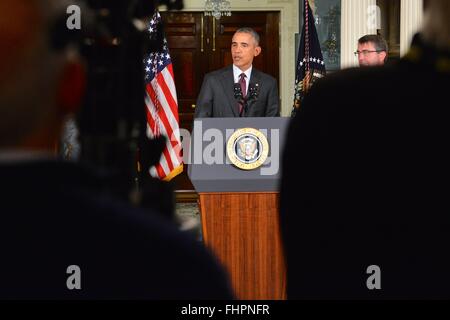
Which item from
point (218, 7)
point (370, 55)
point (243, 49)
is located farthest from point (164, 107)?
point (218, 7)

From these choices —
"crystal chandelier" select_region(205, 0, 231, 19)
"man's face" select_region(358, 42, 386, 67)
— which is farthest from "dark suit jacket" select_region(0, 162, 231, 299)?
"crystal chandelier" select_region(205, 0, 231, 19)

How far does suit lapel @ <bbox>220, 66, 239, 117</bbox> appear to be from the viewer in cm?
584

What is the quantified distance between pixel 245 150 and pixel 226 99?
120cm

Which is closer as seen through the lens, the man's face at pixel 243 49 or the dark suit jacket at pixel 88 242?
the dark suit jacket at pixel 88 242

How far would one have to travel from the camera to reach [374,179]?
4.55 ft

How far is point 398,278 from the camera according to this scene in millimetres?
1425

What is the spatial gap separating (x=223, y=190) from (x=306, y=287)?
10.7 ft

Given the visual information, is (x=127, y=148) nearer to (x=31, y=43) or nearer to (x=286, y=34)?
(x=31, y=43)

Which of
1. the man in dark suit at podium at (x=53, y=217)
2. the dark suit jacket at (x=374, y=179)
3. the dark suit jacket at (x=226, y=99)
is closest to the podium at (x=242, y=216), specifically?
the dark suit jacket at (x=226, y=99)

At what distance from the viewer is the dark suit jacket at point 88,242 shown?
766mm

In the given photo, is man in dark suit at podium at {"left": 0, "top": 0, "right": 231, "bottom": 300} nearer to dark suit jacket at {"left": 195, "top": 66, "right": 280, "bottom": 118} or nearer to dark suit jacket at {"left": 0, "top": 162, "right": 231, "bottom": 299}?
dark suit jacket at {"left": 0, "top": 162, "right": 231, "bottom": 299}

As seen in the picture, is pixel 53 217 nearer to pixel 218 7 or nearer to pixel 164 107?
pixel 164 107

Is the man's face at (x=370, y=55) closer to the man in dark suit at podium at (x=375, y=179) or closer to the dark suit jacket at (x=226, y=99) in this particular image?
the dark suit jacket at (x=226, y=99)

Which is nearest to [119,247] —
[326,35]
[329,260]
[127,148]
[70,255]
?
[70,255]
